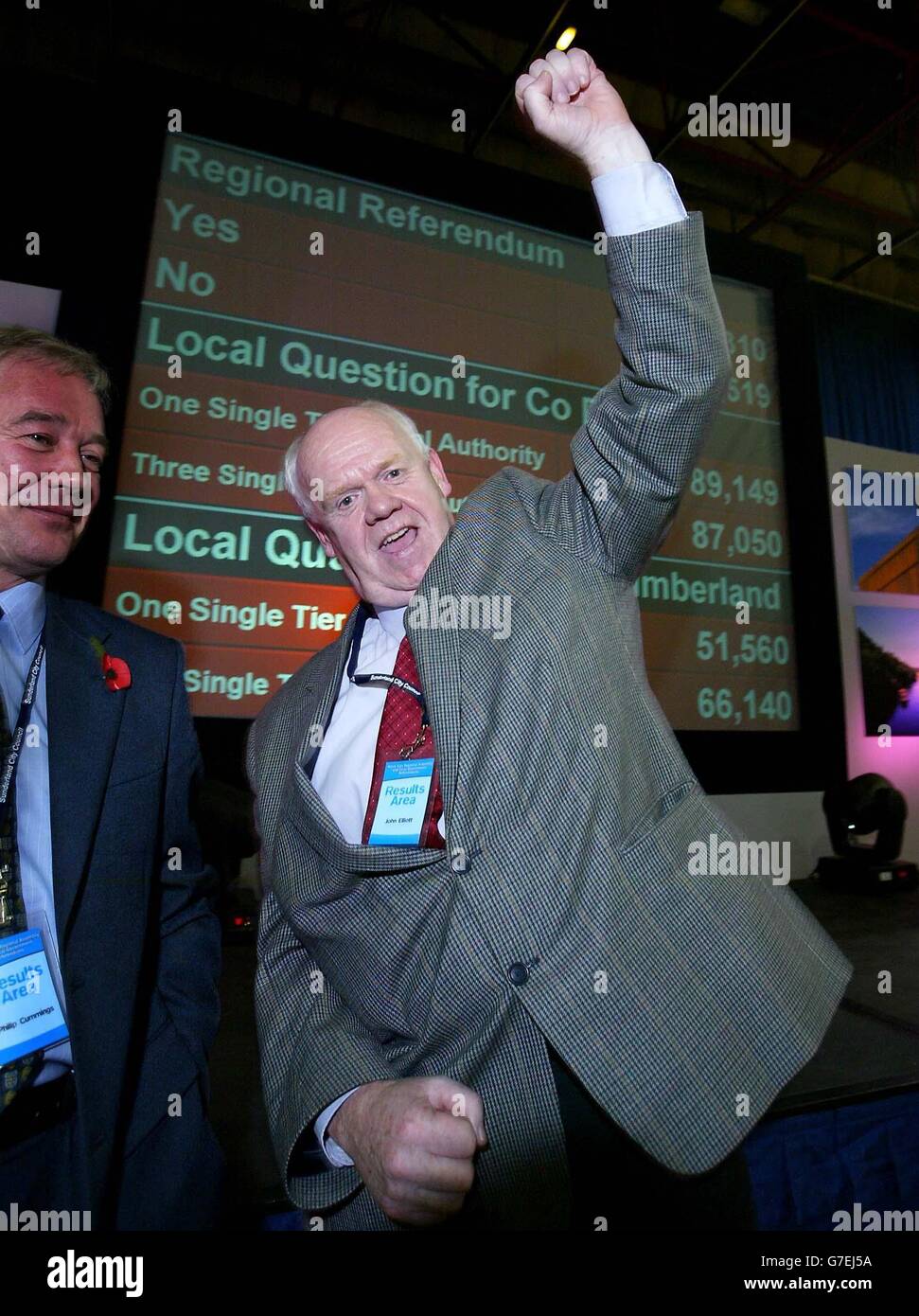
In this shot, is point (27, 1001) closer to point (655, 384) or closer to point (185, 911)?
point (185, 911)

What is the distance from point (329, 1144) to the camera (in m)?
0.87

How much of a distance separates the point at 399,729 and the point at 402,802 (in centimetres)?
12

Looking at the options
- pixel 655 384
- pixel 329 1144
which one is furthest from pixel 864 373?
pixel 329 1144

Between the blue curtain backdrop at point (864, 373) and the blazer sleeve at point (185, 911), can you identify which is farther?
the blue curtain backdrop at point (864, 373)

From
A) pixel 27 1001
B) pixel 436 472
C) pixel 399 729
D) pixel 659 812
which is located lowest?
pixel 27 1001

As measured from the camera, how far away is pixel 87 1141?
0.98m

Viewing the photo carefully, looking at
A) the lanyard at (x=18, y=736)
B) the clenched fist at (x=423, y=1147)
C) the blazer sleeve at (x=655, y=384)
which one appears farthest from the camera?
→ the lanyard at (x=18, y=736)

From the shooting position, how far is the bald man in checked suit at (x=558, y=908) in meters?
0.74

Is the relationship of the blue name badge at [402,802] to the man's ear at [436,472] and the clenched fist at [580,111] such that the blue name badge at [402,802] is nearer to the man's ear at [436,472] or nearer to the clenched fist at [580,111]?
the man's ear at [436,472]

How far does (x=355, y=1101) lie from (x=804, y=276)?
447cm

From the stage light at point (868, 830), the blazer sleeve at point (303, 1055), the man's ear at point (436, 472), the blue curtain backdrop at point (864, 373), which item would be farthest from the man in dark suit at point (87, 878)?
the blue curtain backdrop at point (864, 373)
